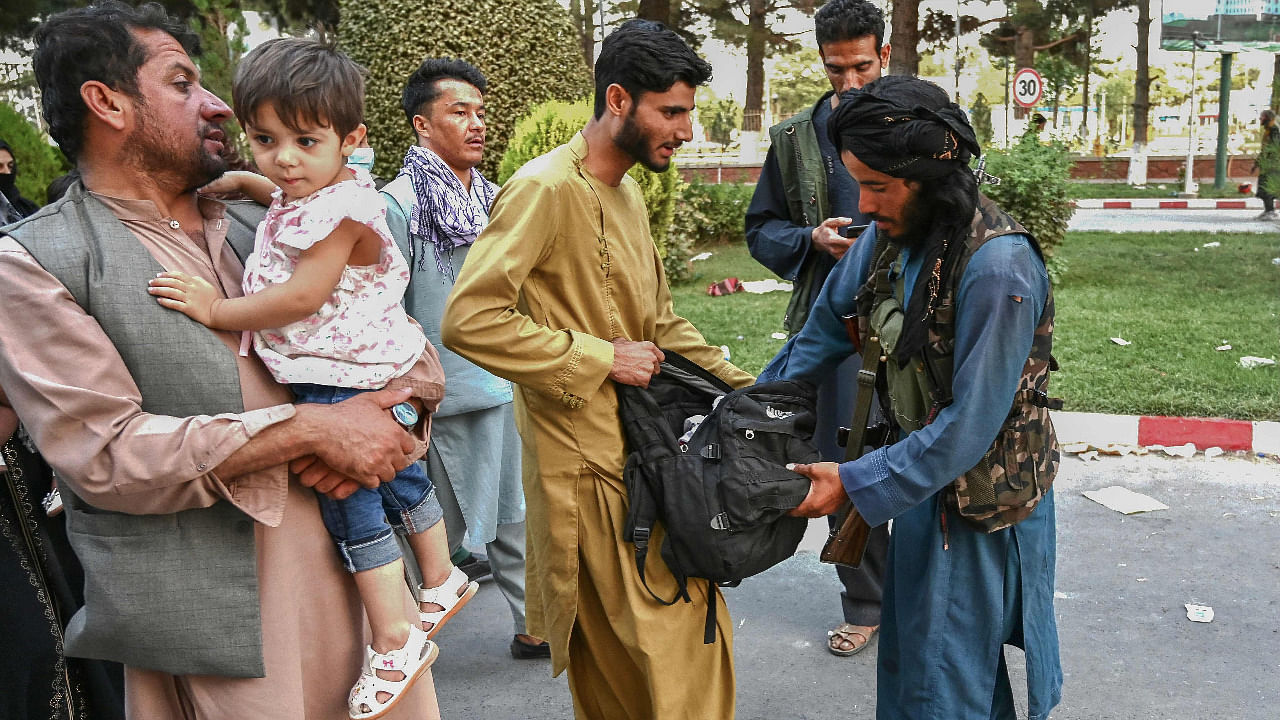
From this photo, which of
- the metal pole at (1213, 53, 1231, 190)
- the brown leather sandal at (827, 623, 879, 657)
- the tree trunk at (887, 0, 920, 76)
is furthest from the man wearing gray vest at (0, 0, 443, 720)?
the metal pole at (1213, 53, 1231, 190)

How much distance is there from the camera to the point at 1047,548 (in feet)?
8.10

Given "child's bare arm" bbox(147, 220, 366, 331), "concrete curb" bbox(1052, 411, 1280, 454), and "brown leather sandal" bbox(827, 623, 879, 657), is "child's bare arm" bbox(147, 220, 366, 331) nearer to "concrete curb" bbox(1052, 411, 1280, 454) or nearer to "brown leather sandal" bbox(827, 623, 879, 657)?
"brown leather sandal" bbox(827, 623, 879, 657)

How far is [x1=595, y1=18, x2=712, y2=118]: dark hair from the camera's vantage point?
2598 mm

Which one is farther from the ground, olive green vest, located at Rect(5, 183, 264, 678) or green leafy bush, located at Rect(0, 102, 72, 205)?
green leafy bush, located at Rect(0, 102, 72, 205)

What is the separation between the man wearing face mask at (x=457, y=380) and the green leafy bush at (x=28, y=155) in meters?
6.56

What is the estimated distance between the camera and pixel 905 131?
7.28 ft

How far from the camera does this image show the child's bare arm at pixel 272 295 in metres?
1.94

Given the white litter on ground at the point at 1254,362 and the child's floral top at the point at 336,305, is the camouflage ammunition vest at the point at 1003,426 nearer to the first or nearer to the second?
the child's floral top at the point at 336,305

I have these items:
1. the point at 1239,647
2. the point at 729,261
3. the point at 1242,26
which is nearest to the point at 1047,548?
the point at 1239,647

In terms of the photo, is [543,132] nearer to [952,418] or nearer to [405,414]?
[405,414]

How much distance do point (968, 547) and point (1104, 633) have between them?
1.91m

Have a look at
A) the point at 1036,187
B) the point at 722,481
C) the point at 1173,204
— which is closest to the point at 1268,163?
the point at 1036,187

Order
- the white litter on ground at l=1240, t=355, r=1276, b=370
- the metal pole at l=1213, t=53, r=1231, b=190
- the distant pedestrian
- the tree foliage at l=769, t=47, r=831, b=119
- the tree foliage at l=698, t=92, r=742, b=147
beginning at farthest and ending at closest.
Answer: the tree foliage at l=769, t=47, r=831, b=119 → the tree foliage at l=698, t=92, r=742, b=147 → the metal pole at l=1213, t=53, r=1231, b=190 → the distant pedestrian → the white litter on ground at l=1240, t=355, r=1276, b=370

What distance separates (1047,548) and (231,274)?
1920mm
